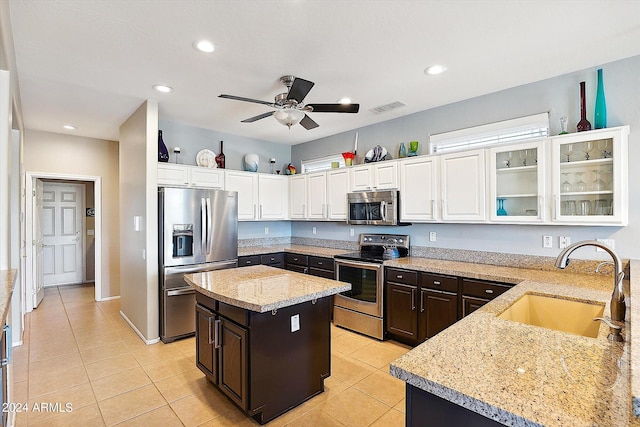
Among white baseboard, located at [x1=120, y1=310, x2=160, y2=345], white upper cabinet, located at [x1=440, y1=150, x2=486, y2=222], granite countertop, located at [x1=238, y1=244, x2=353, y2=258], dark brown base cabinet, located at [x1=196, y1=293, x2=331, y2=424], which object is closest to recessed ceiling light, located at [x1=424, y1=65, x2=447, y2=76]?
white upper cabinet, located at [x1=440, y1=150, x2=486, y2=222]

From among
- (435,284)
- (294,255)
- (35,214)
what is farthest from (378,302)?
(35,214)

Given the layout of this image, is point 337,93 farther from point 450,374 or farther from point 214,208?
point 450,374

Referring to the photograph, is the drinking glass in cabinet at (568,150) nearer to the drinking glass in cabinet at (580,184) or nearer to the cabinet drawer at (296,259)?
the drinking glass in cabinet at (580,184)

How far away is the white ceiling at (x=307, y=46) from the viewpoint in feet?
6.69

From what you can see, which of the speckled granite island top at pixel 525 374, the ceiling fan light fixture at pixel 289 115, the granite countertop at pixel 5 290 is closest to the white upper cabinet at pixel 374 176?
the ceiling fan light fixture at pixel 289 115

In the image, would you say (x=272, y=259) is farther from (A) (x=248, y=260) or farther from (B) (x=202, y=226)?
(B) (x=202, y=226)

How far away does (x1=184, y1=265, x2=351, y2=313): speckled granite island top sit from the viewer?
6.66ft

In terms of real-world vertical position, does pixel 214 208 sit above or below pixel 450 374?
above

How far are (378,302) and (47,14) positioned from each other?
375cm

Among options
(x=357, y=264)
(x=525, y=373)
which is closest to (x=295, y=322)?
(x=525, y=373)

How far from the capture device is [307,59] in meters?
2.68

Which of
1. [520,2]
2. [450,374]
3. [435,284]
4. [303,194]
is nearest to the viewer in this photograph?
[450,374]

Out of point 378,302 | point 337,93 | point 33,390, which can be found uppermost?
point 337,93

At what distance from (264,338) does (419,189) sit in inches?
98.1
